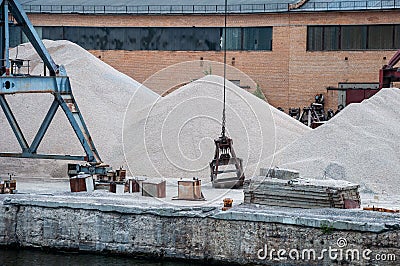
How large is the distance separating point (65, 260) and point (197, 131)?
19.7 ft

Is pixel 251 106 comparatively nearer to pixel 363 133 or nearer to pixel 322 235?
pixel 363 133

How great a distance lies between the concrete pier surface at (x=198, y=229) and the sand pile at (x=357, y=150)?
227cm

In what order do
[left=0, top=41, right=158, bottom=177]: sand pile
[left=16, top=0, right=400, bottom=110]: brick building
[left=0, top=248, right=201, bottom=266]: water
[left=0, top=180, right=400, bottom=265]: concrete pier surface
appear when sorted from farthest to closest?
[left=16, top=0, right=400, bottom=110]: brick building
[left=0, top=41, right=158, bottom=177]: sand pile
[left=0, top=248, right=201, bottom=266]: water
[left=0, top=180, right=400, bottom=265]: concrete pier surface

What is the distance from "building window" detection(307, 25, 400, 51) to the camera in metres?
34.4

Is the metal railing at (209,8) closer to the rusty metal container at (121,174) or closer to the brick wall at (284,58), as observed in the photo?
the brick wall at (284,58)

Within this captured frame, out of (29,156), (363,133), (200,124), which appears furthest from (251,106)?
(29,156)

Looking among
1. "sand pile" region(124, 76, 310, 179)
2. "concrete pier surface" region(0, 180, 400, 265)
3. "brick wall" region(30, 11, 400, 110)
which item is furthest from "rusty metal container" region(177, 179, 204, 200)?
"brick wall" region(30, 11, 400, 110)

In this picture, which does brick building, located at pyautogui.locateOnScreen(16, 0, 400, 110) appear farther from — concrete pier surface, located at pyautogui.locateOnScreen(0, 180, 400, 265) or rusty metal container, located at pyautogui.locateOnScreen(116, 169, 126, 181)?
concrete pier surface, located at pyautogui.locateOnScreen(0, 180, 400, 265)

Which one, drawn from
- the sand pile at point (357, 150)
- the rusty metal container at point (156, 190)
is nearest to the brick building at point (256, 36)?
the sand pile at point (357, 150)

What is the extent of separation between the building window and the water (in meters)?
21.9

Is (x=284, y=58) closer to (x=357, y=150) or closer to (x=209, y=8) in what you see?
(x=209, y=8)

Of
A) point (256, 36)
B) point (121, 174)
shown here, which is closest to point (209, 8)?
point (256, 36)

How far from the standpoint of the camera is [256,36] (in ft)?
120

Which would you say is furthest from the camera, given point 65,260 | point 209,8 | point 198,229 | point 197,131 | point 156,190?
point 209,8
